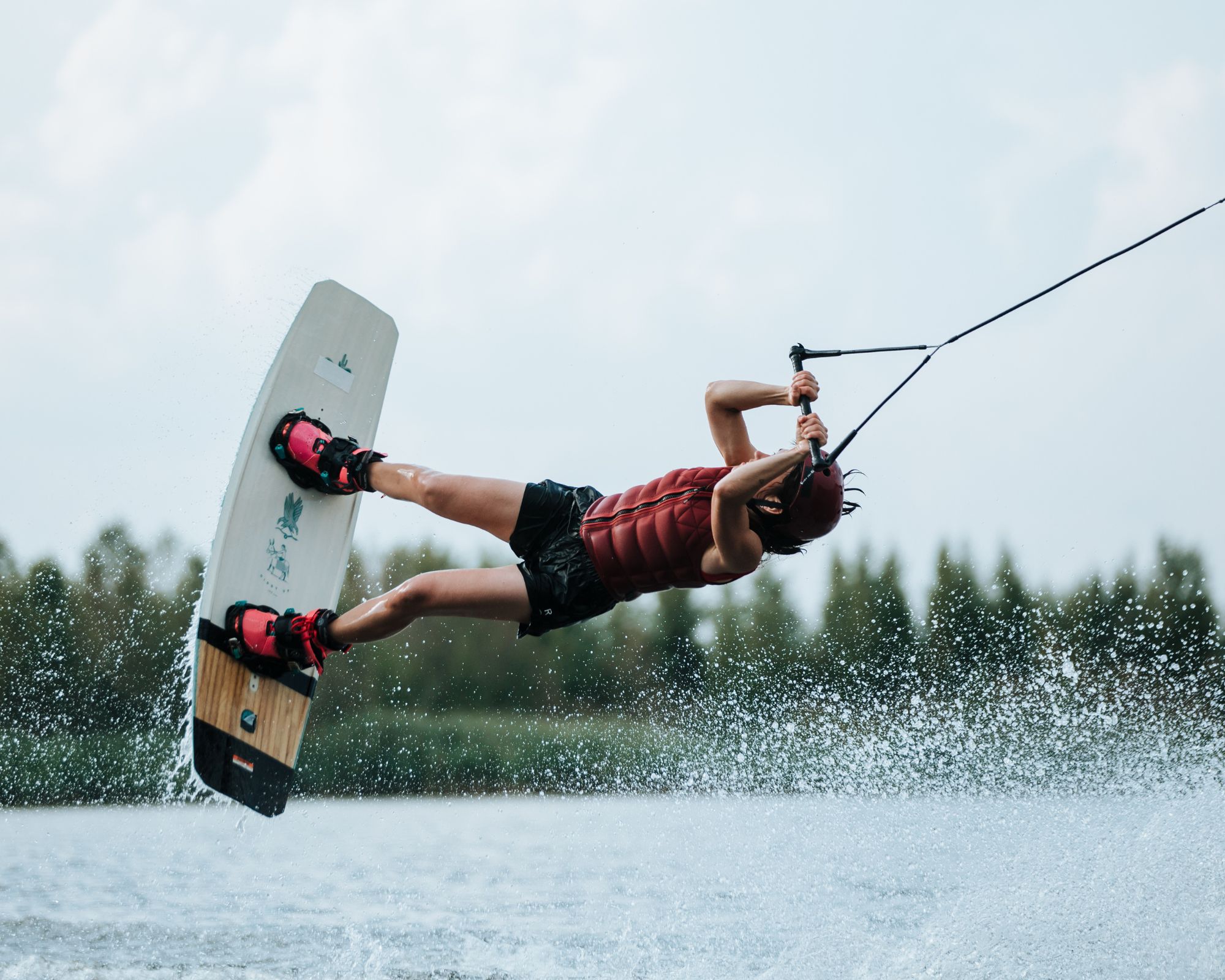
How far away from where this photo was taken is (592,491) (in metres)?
4.30

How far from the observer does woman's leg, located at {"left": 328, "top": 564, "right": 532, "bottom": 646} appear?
4.01 m

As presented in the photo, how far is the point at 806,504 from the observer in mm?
3697

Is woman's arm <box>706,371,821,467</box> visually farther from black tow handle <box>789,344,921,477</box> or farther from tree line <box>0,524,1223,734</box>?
tree line <box>0,524,1223,734</box>

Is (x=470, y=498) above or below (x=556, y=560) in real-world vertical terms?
above

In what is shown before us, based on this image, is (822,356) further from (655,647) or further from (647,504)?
(655,647)

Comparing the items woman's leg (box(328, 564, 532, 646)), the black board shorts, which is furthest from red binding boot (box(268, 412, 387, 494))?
the black board shorts

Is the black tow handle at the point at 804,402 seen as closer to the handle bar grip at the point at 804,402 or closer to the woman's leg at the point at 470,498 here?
the handle bar grip at the point at 804,402

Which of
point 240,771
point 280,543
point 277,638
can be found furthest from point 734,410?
point 240,771

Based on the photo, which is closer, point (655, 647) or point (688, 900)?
point (688, 900)

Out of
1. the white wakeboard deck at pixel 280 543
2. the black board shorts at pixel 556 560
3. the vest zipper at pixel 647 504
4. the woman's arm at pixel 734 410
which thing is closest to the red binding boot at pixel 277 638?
the white wakeboard deck at pixel 280 543

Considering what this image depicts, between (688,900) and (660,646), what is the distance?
21482 mm

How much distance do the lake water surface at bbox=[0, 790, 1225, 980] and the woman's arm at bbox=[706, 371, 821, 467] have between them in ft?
7.31

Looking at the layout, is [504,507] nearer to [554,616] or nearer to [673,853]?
[554,616]

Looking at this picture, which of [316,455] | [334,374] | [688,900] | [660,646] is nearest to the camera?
[316,455]
